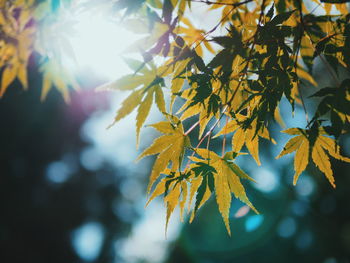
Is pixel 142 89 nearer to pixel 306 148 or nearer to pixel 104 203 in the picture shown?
pixel 306 148

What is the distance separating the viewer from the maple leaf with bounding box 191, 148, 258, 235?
943 mm

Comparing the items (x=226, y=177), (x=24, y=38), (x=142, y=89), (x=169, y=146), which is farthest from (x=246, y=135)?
(x=24, y=38)

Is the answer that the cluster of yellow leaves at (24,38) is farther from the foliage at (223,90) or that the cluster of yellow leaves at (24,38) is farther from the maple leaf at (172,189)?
the maple leaf at (172,189)

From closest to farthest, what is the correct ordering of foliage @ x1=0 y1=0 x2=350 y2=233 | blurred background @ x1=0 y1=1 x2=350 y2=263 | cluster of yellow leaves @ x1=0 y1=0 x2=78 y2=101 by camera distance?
1. foliage @ x1=0 y1=0 x2=350 y2=233
2. cluster of yellow leaves @ x1=0 y1=0 x2=78 y2=101
3. blurred background @ x1=0 y1=1 x2=350 y2=263

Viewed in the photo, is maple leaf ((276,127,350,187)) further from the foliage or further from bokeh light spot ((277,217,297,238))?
bokeh light spot ((277,217,297,238))

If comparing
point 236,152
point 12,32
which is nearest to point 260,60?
point 236,152

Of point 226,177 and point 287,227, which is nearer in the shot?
point 226,177

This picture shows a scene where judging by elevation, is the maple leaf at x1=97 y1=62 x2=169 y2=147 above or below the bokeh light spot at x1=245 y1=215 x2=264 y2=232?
above

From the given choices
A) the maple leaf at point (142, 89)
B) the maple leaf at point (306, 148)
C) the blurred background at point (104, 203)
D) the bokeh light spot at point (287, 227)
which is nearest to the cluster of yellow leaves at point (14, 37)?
the maple leaf at point (142, 89)

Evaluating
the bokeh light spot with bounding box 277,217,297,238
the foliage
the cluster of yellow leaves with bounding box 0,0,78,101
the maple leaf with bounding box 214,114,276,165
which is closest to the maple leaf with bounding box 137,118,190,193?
the foliage

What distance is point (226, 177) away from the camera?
1.00m

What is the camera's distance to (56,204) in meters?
9.09

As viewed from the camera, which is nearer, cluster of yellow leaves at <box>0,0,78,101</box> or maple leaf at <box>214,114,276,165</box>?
maple leaf at <box>214,114,276,165</box>

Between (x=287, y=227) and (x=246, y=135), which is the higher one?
(x=246, y=135)
